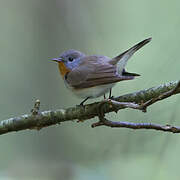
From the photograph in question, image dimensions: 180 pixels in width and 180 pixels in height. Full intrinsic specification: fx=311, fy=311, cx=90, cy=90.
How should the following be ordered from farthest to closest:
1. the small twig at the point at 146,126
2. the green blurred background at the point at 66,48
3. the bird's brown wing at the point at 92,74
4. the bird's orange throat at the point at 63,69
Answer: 1. the green blurred background at the point at 66,48
2. the bird's orange throat at the point at 63,69
3. the bird's brown wing at the point at 92,74
4. the small twig at the point at 146,126

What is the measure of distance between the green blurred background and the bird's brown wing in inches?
31.2

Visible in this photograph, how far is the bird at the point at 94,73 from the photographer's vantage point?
11.3 ft

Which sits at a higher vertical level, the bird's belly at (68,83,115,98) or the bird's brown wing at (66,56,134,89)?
the bird's brown wing at (66,56,134,89)

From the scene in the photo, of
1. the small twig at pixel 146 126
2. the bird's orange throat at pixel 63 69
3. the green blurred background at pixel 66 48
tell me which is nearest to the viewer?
the small twig at pixel 146 126

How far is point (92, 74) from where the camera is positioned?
3703mm

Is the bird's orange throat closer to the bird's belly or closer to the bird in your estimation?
the bird

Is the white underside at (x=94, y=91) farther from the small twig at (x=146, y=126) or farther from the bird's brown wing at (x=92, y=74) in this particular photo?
the small twig at (x=146, y=126)

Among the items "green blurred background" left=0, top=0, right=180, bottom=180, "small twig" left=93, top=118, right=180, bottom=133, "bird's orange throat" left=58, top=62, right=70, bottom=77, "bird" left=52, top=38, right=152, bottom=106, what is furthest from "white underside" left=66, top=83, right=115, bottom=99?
"small twig" left=93, top=118, right=180, bottom=133

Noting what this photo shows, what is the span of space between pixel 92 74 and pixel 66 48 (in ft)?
5.77

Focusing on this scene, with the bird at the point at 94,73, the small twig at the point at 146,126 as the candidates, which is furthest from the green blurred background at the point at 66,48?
the small twig at the point at 146,126

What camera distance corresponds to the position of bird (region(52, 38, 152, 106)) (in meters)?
3.44

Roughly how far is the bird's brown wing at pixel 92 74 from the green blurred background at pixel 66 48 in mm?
793

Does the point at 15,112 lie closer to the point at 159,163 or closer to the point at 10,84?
the point at 10,84

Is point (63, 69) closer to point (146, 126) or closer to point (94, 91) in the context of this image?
point (94, 91)
